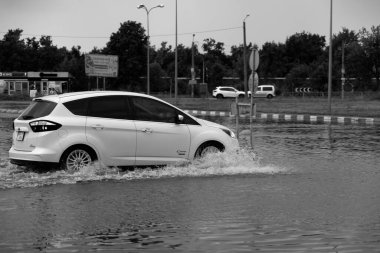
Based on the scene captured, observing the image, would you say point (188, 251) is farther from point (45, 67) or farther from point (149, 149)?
point (45, 67)

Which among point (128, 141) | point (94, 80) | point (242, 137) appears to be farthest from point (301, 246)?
point (94, 80)

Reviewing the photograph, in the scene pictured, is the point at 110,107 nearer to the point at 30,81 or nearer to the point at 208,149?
the point at 208,149

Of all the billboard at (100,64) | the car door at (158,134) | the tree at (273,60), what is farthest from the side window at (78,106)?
the tree at (273,60)

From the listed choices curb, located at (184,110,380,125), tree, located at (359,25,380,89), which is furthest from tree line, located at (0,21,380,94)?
curb, located at (184,110,380,125)

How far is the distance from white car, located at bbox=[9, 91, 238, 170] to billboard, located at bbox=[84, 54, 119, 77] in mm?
53032

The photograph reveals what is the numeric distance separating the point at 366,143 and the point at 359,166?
5.18 metres

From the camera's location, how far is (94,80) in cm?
8812

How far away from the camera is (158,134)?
10.4 meters

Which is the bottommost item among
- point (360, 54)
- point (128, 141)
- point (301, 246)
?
point (301, 246)

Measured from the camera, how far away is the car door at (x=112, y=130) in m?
9.95

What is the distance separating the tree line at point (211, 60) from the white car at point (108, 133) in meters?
60.9

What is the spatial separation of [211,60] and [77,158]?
10471 cm

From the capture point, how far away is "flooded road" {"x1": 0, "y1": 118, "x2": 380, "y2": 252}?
223 inches

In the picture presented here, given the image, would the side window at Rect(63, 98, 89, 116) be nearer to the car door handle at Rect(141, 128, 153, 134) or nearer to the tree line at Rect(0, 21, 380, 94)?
the car door handle at Rect(141, 128, 153, 134)
